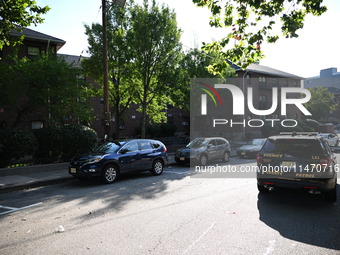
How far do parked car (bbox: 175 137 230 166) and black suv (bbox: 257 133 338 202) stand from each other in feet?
23.3

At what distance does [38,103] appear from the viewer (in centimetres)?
1551

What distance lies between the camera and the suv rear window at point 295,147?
21.9ft

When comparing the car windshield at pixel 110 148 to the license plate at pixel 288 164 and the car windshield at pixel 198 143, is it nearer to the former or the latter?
the car windshield at pixel 198 143

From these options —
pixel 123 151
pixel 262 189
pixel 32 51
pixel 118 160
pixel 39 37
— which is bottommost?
pixel 262 189

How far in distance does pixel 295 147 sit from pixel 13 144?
11151 mm

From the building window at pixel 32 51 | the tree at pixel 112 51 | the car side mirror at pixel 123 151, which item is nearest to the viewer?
the car side mirror at pixel 123 151

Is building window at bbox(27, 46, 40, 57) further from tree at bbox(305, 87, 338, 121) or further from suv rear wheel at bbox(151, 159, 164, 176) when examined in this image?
tree at bbox(305, 87, 338, 121)

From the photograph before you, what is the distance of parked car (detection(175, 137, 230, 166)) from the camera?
14281mm

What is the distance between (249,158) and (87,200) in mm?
13019

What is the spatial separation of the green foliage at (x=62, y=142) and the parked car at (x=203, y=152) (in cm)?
495

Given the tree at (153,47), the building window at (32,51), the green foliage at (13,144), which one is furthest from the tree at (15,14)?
the building window at (32,51)

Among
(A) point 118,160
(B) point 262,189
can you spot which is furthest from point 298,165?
(A) point 118,160

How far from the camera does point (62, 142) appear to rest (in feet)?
43.8

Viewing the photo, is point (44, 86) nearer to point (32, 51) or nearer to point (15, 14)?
point (15, 14)
